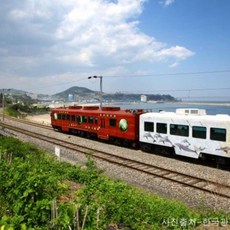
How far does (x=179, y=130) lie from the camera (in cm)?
1964

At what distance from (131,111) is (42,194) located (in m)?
17.4

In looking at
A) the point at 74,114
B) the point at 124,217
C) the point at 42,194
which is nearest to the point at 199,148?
the point at 124,217

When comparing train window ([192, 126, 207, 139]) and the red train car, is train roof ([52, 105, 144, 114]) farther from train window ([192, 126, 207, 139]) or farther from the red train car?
train window ([192, 126, 207, 139])

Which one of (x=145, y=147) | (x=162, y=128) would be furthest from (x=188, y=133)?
(x=145, y=147)

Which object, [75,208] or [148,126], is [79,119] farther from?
[75,208]

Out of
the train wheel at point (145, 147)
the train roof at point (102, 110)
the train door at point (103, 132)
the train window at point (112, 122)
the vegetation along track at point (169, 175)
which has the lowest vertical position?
the vegetation along track at point (169, 175)

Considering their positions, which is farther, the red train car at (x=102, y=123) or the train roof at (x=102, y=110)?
the train roof at (x=102, y=110)

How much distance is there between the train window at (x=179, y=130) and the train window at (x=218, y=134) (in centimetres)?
184

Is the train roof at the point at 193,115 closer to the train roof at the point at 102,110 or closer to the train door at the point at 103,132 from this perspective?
the train roof at the point at 102,110

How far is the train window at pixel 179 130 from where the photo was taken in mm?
19156

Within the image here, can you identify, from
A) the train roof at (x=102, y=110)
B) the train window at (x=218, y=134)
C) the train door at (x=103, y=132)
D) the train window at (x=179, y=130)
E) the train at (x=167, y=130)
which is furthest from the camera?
the train door at (x=103, y=132)

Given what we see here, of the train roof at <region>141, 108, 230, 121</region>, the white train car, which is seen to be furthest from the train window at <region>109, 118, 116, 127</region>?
the train roof at <region>141, 108, 230, 121</region>

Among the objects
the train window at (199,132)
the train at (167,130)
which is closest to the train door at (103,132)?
the train at (167,130)

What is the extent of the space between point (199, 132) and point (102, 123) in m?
10.8
